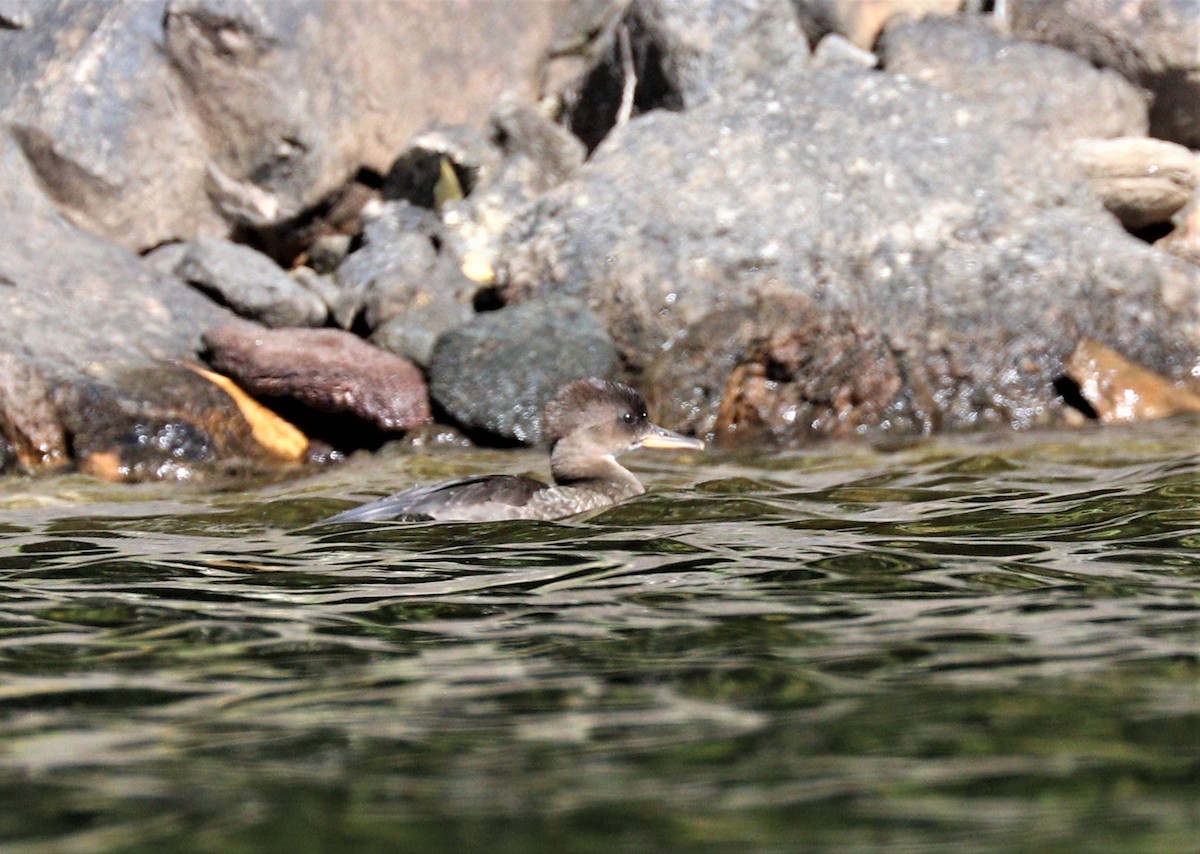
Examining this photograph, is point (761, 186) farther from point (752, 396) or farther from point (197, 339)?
point (197, 339)

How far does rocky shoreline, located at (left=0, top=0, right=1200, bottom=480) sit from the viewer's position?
10.3m

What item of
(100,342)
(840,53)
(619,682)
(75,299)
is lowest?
(619,682)

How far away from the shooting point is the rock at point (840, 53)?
12836mm

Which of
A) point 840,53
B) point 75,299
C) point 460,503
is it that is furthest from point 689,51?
point 460,503

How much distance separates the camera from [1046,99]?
1277 cm

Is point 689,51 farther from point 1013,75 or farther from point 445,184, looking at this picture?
point 1013,75

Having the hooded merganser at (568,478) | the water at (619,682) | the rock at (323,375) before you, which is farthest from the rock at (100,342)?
the water at (619,682)

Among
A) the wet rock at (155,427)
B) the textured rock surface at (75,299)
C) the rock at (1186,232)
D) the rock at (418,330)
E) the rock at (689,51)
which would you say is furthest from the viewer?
the rock at (1186,232)

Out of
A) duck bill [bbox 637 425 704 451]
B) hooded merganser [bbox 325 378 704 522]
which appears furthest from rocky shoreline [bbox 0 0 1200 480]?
hooded merganser [bbox 325 378 704 522]

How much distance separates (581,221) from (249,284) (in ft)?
7.70

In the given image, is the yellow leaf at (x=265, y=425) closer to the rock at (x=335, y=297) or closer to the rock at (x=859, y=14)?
the rock at (x=335, y=297)

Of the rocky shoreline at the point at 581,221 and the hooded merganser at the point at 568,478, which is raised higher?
the rocky shoreline at the point at 581,221

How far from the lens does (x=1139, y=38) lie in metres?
13.3

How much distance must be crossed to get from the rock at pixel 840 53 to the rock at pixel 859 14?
0.13 meters
